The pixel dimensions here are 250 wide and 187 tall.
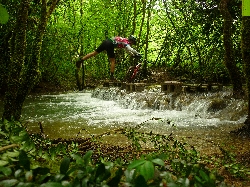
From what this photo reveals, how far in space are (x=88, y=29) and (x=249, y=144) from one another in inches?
633

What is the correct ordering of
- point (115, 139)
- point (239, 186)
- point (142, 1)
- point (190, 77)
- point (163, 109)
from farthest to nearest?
point (142, 1)
point (190, 77)
point (163, 109)
point (115, 139)
point (239, 186)

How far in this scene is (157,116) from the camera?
914cm

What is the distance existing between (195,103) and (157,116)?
1618 millimetres

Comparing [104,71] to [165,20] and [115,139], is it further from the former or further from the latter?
[115,139]

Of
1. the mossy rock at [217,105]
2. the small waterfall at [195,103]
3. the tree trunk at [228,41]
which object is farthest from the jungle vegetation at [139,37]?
the small waterfall at [195,103]

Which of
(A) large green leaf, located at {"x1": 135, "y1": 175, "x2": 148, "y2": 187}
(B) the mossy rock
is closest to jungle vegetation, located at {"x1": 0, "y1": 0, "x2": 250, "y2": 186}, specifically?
(A) large green leaf, located at {"x1": 135, "y1": 175, "x2": 148, "y2": 187}

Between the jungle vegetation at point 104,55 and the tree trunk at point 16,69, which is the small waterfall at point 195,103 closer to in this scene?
the jungle vegetation at point 104,55

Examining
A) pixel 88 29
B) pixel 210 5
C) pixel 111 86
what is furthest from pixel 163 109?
pixel 88 29

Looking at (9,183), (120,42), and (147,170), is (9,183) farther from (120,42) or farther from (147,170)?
(120,42)

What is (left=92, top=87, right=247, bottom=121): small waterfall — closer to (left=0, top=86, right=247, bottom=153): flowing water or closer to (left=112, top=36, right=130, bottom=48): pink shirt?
(left=0, top=86, right=247, bottom=153): flowing water

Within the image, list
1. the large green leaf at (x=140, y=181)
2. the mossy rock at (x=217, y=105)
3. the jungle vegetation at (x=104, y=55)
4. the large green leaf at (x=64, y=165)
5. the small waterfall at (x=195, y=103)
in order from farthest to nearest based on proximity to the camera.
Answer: the mossy rock at (x=217, y=105) → the small waterfall at (x=195, y=103) → the jungle vegetation at (x=104, y=55) → the large green leaf at (x=64, y=165) → the large green leaf at (x=140, y=181)

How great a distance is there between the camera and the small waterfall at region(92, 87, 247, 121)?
8.69m

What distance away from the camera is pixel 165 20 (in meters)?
18.8

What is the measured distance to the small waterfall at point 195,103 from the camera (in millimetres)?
8688
